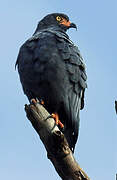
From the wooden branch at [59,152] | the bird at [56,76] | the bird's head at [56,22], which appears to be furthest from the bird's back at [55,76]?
the wooden branch at [59,152]

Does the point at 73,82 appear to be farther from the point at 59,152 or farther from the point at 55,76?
the point at 59,152

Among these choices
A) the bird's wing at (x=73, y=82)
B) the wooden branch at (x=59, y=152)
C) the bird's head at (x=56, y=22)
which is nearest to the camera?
the wooden branch at (x=59, y=152)

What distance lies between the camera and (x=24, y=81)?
7.18 meters

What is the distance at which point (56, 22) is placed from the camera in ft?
28.6

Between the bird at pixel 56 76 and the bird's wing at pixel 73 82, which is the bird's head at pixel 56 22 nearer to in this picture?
the bird at pixel 56 76

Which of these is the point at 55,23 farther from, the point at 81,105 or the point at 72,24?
the point at 81,105

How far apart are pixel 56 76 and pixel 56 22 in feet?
7.15

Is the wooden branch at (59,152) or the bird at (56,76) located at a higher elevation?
the bird at (56,76)

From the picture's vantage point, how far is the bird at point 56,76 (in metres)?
6.85

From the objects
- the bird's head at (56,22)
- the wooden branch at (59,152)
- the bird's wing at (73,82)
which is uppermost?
the bird's head at (56,22)

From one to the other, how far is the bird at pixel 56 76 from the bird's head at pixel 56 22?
1.28 metres

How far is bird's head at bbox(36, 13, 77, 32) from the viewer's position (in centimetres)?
858

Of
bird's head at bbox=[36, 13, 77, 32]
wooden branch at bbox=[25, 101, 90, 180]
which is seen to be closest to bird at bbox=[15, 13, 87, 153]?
bird's head at bbox=[36, 13, 77, 32]

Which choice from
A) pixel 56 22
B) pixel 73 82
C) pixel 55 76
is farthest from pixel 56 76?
pixel 56 22
